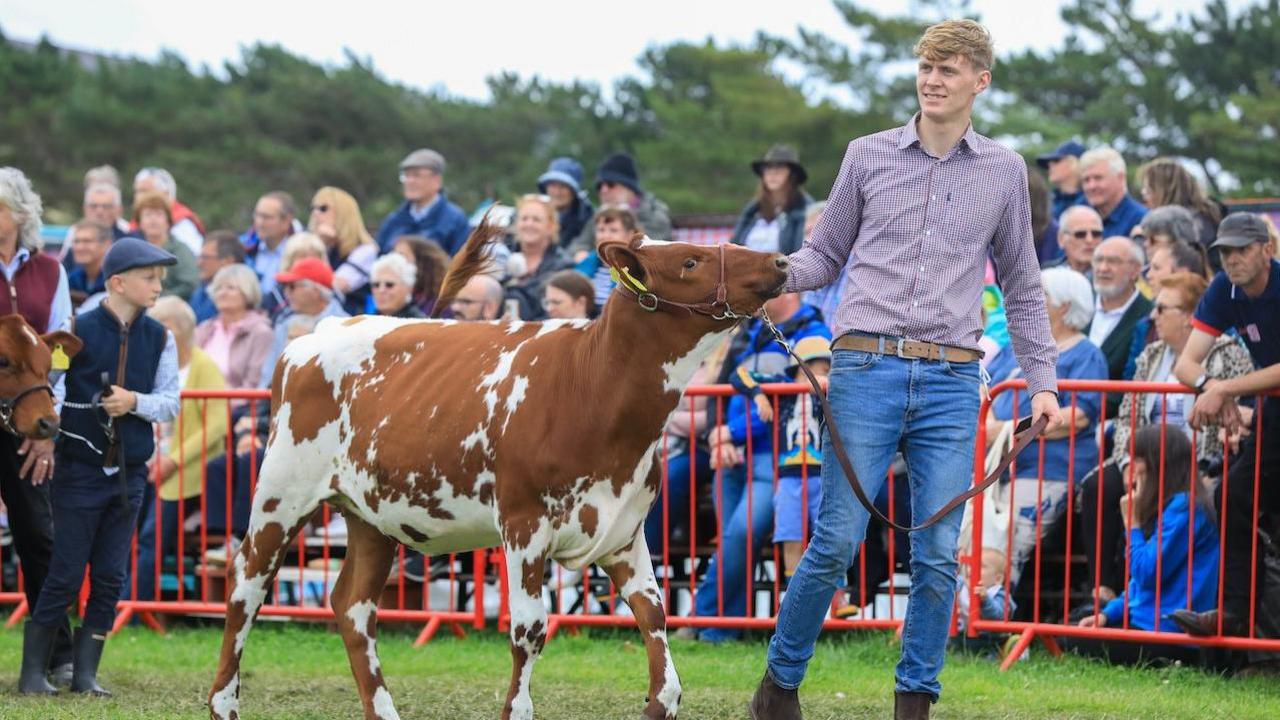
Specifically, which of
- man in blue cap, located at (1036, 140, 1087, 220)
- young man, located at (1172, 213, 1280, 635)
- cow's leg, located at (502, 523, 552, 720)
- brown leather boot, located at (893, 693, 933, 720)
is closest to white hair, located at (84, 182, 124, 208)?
man in blue cap, located at (1036, 140, 1087, 220)

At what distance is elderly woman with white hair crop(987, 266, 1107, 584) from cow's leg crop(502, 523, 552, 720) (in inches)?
137

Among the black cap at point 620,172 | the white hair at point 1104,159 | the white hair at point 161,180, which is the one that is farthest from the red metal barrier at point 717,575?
the white hair at point 161,180

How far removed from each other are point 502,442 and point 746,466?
3.49 m

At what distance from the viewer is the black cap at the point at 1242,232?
7.72 meters

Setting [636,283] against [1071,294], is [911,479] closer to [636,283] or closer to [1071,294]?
[636,283]

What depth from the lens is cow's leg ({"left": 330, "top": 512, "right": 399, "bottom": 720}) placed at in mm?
6918

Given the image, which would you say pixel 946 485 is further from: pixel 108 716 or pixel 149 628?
pixel 149 628

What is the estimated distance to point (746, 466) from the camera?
978 cm

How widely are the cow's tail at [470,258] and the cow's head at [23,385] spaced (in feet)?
5.86

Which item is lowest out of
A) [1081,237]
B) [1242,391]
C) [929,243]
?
[1242,391]

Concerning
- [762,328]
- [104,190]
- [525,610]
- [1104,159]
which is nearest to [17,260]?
[525,610]

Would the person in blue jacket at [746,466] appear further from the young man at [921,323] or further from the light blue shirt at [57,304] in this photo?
the light blue shirt at [57,304]

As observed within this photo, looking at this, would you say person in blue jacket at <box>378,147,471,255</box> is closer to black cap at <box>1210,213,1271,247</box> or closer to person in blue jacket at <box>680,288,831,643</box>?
person in blue jacket at <box>680,288,831,643</box>

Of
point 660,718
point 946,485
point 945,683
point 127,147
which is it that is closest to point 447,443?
point 660,718
